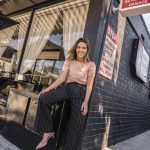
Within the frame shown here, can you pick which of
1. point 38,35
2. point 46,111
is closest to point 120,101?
point 38,35

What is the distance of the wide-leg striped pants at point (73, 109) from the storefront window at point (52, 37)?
1.73 metres

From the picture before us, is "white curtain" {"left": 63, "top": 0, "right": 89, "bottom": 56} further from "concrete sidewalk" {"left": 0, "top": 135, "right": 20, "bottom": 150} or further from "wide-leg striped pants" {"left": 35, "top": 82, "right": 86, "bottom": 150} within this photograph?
"concrete sidewalk" {"left": 0, "top": 135, "right": 20, "bottom": 150}

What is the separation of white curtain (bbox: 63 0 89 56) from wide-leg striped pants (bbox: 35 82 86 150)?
1.70 meters

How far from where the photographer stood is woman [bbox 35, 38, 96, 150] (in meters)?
3.16

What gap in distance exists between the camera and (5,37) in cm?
733

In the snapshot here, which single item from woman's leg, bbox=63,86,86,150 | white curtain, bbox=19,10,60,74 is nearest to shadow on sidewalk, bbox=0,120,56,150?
woman's leg, bbox=63,86,86,150

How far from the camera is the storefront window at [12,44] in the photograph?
638 centimetres

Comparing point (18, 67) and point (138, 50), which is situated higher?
point (138, 50)

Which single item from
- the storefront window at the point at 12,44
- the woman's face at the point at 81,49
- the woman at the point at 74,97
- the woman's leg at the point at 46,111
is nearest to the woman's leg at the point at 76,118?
the woman at the point at 74,97

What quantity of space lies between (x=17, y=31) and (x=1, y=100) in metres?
2.34

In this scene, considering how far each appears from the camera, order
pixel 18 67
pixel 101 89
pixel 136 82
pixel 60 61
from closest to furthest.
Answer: pixel 101 89, pixel 60 61, pixel 18 67, pixel 136 82

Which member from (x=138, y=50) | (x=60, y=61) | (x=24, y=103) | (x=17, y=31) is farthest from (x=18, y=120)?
(x=138, y=50)

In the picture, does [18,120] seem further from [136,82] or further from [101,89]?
[136,82]

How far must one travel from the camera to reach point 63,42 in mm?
5137
